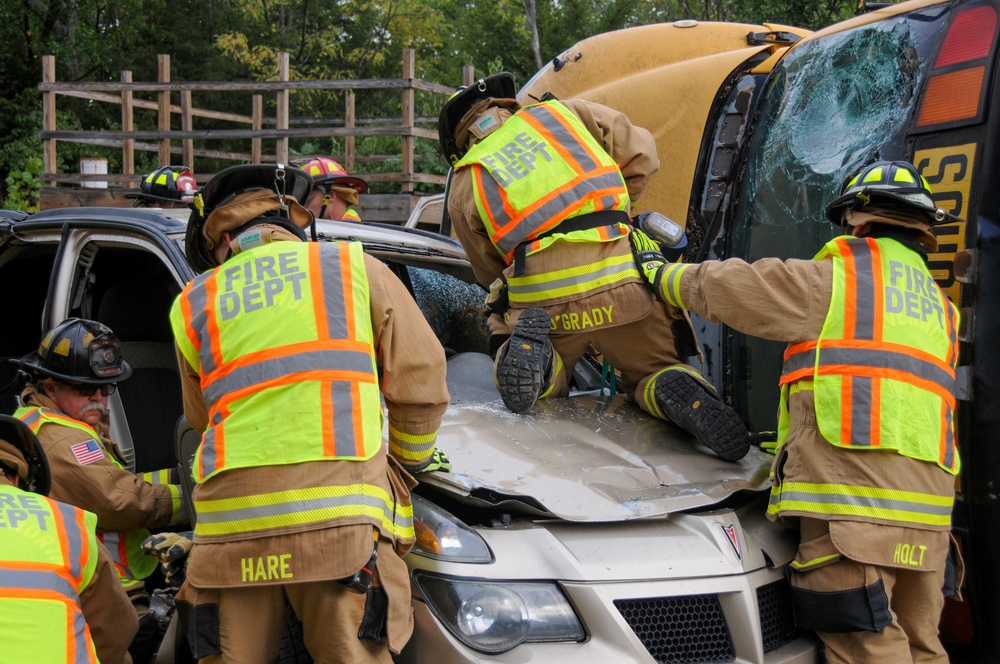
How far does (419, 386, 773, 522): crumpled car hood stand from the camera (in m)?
2.85

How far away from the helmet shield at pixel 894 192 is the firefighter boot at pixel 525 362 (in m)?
1.13

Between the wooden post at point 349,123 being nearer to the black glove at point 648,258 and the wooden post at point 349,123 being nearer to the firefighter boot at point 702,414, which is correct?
the black glove at point 648,258

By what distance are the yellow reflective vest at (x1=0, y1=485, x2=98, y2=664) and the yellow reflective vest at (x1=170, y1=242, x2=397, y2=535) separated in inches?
13.2

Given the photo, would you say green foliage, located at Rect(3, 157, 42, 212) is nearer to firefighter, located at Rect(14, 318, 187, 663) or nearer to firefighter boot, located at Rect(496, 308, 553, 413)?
firefighter, located at Rect(14, 318, 187, 663)

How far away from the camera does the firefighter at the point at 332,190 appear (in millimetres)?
6070

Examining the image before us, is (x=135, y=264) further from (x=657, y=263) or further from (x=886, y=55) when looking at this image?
(x=886, y=55)

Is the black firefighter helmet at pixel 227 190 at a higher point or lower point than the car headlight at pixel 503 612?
higher

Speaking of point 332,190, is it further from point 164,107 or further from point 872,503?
point 164,107

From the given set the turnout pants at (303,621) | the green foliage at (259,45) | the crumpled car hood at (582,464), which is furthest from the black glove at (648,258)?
the green foliage at (259,45)

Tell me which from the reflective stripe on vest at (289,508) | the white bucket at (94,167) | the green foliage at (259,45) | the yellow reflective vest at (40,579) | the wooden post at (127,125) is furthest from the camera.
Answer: the green foliage at (259,45)

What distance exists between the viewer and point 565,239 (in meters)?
3.80

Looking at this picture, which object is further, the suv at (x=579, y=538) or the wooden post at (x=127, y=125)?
the wooden post at (x=127, y=125)

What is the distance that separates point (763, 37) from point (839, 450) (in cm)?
308

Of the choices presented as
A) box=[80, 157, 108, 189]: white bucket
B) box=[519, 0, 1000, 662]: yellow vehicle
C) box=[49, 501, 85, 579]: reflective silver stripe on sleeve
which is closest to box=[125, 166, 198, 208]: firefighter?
box=[519, 0, 1000, 662]: yellow vehicle
